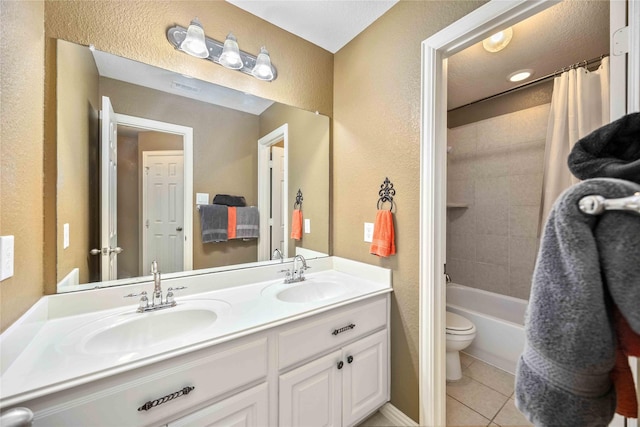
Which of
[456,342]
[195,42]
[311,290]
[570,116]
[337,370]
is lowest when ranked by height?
[456,342]

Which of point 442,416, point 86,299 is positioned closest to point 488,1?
point 442,416

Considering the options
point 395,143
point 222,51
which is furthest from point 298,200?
point 222,51

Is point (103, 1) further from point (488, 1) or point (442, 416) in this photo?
point (442, 416)

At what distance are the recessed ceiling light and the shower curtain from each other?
216 millimetres

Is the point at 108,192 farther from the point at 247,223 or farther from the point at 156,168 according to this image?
the point at 247,223

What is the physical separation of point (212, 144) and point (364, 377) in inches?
61.2

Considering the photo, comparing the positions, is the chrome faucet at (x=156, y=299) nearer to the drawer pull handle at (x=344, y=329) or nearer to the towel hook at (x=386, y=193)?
the drawer pull handle at (x=344, y=329)

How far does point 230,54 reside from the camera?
1377 millimetres

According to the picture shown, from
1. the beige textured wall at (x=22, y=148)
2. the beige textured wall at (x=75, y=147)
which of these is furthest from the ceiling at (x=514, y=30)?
the beige textured wall at (x=22, y=148)

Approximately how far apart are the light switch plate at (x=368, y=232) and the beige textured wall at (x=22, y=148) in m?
1.52

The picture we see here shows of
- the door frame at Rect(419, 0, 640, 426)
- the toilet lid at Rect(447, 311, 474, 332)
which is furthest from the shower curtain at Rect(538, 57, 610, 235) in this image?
the door frame at Rect(419, 0, 640, 426)

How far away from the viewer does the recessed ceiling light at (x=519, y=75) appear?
196cm

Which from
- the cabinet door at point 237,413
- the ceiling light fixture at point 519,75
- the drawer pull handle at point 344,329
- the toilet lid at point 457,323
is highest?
the ceiling light fixture at point 519,75

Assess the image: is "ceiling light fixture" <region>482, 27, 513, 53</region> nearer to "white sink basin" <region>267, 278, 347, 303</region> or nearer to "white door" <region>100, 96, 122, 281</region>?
"white sink basin" <region>267, 278, 347, 303</region>
